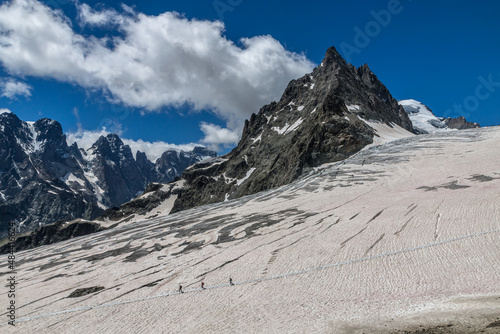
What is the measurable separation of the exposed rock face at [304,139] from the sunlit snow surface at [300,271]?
179 feet

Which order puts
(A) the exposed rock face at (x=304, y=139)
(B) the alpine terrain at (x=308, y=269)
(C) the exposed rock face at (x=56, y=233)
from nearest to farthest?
(B) the alpine terrain at (x=308, y=269)
(A) the exposed rock face at (x=304, y=139)
(C) the exposed rock face at (x=56, y=233)

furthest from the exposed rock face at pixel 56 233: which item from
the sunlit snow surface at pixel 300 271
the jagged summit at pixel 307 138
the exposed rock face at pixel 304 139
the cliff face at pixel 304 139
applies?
the sunlit snow surface at pixel 300 271

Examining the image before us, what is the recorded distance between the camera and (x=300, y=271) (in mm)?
22219

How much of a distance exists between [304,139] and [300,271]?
92583 millimetres

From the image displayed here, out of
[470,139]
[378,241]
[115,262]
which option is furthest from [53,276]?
[470,139]

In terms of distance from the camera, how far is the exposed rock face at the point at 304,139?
9800 centimetres

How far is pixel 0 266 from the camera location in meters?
43.6

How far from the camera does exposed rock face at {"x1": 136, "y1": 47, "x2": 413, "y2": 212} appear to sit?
98000 mm

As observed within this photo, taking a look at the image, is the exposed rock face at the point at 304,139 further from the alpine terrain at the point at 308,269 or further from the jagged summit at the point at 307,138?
the alpine terrain at the point at 308,269

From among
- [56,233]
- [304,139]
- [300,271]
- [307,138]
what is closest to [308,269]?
[300,271]

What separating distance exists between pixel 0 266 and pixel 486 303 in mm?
54952

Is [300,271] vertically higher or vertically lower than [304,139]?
lower

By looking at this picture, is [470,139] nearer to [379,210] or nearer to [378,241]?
[379,210]

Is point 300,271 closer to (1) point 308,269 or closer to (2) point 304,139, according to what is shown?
(1) point 308,269
